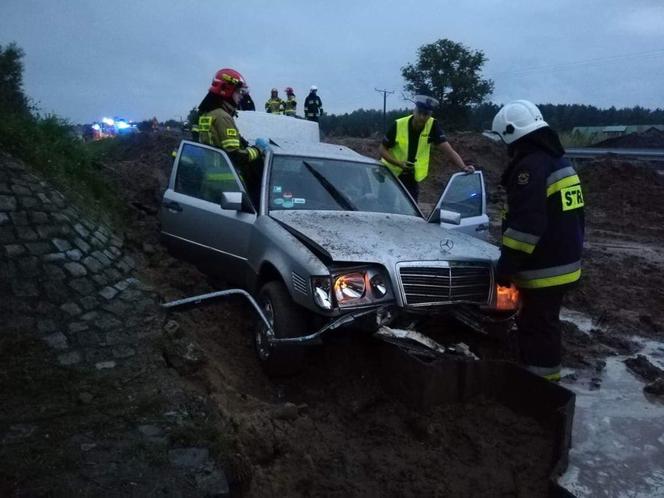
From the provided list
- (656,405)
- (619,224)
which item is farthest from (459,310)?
(619,224)

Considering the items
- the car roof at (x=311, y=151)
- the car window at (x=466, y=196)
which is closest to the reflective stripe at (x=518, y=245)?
the car window at (x=466, y=196)

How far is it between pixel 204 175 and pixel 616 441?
4192mm

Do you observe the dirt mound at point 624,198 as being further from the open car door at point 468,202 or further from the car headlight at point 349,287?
the car headlight at point 349,287

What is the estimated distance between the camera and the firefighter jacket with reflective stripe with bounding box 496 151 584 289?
425 centimetres

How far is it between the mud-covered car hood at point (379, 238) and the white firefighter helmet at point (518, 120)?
88 cm

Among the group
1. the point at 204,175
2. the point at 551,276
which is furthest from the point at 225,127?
the point at 551,276

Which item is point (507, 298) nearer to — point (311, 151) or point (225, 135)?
point (311, 151)

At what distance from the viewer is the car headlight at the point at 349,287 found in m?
4.07

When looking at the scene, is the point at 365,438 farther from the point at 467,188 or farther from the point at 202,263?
the point at 467,188

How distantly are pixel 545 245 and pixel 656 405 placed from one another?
1.53m

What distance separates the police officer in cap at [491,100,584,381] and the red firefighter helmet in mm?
2787

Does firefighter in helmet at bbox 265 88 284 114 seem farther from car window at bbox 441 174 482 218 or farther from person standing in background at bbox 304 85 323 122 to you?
car window at bbox 441 174 482 218

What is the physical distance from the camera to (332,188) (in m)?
5.50

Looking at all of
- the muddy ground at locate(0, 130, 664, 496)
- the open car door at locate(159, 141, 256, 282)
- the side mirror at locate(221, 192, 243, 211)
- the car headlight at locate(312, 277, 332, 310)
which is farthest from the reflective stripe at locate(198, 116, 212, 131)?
the car headlight at locate(312, 277, 332, 310)
